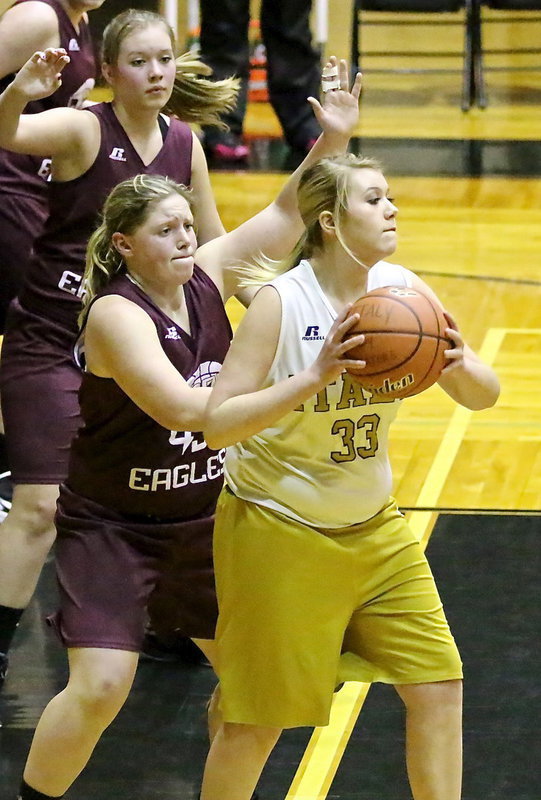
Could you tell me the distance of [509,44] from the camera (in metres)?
13.8

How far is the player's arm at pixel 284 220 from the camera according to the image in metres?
3.33

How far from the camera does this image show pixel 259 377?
2.75 meters

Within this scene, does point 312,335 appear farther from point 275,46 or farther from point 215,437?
point 275,46

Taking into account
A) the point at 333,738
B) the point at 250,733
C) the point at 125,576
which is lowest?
the point at 333,738

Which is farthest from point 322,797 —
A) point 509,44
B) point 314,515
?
point 509,44

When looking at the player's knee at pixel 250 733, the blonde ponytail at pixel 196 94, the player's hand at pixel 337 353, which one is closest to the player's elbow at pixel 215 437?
the player's hand at pixel 337 353

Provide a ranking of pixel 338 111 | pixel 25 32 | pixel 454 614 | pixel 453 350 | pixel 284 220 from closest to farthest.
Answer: pixel 453 350
pixel 338 111
pixel 284 220
pixel 25 32
pixel 454 614

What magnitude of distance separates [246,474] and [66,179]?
126 cm

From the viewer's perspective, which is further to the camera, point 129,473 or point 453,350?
point 129,473

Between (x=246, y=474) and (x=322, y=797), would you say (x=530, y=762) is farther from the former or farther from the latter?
(x=246, y=474)

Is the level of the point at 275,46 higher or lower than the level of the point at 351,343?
lower

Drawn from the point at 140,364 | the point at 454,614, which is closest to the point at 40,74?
the point at 140,364

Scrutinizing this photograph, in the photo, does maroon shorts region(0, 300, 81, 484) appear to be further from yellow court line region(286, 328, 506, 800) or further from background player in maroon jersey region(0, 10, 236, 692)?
yellow court line region(286, 328, 506, 800)

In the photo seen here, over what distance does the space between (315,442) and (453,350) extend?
322 mm
